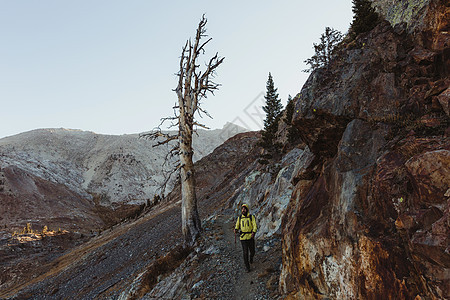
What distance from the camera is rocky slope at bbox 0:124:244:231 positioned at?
1816 inches

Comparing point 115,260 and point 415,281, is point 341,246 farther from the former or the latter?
point 115,260

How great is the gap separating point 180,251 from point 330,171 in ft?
30.0

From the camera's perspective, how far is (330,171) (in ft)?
19.5

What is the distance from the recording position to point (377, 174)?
174 inches

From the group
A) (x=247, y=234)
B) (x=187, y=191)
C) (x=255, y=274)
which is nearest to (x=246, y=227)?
(x=247, y=234)

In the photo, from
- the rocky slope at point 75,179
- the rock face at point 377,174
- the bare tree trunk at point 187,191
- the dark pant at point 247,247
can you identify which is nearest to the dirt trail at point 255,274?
the dark pant at point 247,247

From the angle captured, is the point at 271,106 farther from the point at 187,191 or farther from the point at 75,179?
the point at 75,179

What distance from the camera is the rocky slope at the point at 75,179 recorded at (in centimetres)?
4612

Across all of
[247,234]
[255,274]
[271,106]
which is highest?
[271,106]

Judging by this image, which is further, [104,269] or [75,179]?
[75,179]

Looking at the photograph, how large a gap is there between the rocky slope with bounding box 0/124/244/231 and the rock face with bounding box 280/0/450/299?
23304 mm

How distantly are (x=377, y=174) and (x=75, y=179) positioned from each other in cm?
8230

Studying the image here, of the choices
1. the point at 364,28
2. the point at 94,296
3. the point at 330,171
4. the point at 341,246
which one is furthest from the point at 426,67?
the point at 94,296

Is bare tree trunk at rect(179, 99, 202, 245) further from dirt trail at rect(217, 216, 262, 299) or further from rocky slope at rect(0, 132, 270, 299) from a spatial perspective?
dirt trail at rect(217, 216, 262, 299)
